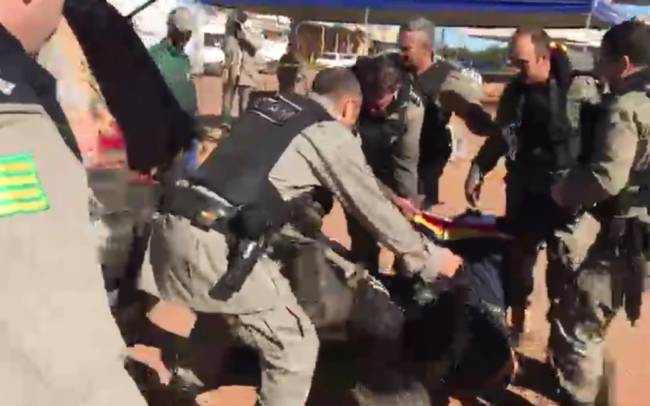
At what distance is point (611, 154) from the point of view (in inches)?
173

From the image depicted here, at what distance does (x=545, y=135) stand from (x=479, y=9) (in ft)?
18.0

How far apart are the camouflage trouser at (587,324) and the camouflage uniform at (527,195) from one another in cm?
87

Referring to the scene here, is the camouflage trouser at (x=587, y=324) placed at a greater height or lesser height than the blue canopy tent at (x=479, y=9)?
lesser

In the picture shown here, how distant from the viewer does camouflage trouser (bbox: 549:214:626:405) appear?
4.79 meters

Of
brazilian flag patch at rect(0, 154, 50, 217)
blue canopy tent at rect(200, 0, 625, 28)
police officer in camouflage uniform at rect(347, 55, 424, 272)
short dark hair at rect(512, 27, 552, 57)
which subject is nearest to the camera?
brazilian flag patch at rect(0, 154, 50, 217)

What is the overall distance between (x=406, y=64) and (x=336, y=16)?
6.64 m

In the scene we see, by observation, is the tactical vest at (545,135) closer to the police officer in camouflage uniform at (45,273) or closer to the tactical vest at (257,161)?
the tactical vest at (257,161)

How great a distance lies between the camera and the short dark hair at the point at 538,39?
5820 mm

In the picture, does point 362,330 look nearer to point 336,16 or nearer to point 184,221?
point 184,221

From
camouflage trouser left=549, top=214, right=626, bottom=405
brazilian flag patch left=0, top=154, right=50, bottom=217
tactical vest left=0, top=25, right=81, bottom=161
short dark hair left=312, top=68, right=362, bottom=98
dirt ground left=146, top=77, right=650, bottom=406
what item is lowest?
dirt ground left=146, top=77, right=650, bottom=406

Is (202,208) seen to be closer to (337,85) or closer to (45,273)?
(337,85)

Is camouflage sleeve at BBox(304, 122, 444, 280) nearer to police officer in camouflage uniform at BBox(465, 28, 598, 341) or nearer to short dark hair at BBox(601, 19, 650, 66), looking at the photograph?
short dark hair at BBox(601, 19, 650, 66)

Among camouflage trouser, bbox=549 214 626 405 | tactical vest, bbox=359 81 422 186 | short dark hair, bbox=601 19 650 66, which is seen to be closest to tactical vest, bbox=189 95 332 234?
short dark hair, bbox=601 19 650 66

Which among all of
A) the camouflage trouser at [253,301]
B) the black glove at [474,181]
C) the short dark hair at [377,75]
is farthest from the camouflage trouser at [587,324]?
the black glove at [474,181]
